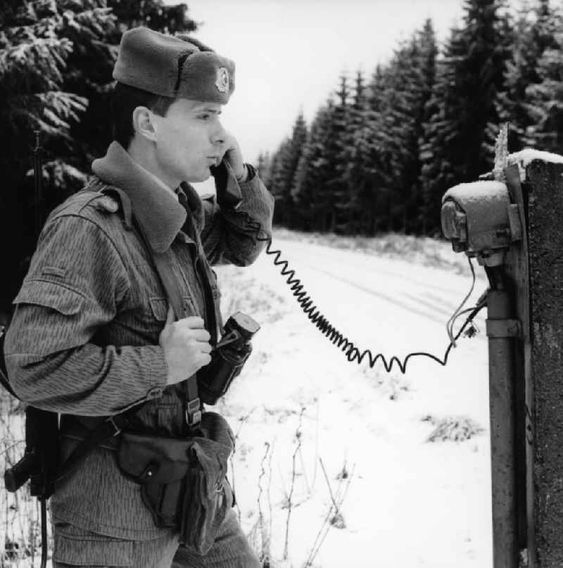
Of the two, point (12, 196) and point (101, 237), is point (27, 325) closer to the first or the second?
point (101, 237)

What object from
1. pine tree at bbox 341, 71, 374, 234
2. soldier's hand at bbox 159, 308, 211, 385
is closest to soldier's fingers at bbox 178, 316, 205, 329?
soldier's hand at bbox 159, 308, 211, 385

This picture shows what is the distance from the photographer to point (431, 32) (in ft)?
136

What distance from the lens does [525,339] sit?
161 centimetres

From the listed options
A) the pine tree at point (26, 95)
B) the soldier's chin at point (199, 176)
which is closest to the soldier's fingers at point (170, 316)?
the soldier's chin at point (199, 176)

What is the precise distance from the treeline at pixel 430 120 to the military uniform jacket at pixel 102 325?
923 inches

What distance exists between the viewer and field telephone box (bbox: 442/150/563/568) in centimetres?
156

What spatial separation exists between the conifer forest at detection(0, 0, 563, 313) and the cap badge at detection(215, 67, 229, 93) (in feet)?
2.40

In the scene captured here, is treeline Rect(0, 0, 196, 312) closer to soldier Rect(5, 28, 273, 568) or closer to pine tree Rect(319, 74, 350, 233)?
soldier Rect(5, 28, 273, 568)

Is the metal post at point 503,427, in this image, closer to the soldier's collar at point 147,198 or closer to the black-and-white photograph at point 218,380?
the black-and-white photograph at point 218,380

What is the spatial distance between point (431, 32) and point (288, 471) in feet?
138

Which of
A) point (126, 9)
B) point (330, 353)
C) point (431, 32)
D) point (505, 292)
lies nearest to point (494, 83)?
point (431, 32)

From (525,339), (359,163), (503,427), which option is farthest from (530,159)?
(359,163)

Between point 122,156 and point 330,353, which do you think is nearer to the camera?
point 122,156

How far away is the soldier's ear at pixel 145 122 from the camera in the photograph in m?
1.94
